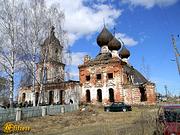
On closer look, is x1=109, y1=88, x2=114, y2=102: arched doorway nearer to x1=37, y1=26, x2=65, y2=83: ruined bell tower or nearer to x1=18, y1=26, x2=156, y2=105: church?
x1=18, y1=26, x2=156, y2=105: church

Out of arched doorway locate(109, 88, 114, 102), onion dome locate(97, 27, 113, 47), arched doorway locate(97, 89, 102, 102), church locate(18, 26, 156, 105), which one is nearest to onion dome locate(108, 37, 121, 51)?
church locate(18, 26, 156, 105)

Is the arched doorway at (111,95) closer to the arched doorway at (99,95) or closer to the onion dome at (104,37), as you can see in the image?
the arched doorway at (99,95)

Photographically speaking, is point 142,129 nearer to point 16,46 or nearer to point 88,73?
point 16,46

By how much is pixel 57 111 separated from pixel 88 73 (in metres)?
14.7

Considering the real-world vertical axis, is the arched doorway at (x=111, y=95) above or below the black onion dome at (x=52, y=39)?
below

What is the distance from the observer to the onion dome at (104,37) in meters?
44.5

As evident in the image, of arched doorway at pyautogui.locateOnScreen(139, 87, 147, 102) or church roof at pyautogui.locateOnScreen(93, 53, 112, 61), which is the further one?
church roof at pyautogui.locateOnScreen(93, 53, 112, 61)

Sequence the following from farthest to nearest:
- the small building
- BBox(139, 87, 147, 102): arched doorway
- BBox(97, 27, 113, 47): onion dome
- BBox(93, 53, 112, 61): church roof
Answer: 1. BBox(97, 27, 113, 47): onion dome
2. BBox(93, 53, 112, 61): church roof
3. BBox(139, 87, 147, 102): arched doorway
4. the small building

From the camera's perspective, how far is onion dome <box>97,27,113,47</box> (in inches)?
1753

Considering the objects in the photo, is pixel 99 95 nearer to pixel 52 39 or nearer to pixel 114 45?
pixel 114 45

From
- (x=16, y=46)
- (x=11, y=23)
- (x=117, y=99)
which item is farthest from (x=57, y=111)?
(x=117, y=99)

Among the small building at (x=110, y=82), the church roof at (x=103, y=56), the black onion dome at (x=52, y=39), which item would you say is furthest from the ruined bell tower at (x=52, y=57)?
the church roof at (x=103, y=56)

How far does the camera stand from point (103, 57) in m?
43.0

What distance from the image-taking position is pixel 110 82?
4012cm
